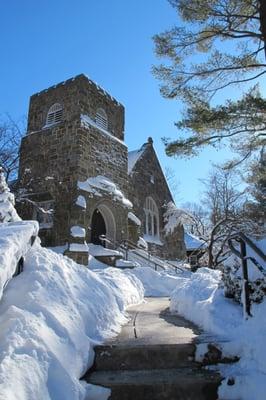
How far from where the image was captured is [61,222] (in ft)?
49.5

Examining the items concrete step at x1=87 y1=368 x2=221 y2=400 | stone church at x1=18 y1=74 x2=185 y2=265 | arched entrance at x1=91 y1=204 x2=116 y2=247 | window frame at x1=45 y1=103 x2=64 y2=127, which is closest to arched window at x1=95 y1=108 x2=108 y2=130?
stone church at x1=18 y1=74 x2=185 y2=265

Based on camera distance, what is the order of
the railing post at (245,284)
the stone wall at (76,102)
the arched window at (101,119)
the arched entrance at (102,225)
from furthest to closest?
the arched window at (101,119) → the arched entrance at (102,225) → the stone wall at (76,102) → the railing post at (245,284)

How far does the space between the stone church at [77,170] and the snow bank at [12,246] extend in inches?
369

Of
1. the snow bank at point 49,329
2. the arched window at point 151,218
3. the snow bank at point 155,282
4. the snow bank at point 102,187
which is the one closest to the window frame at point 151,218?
the arched window at point 151,218

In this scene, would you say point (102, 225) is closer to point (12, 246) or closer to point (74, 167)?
point (74, 167)

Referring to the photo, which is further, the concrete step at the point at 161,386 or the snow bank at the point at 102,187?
the snow bank at the point at 102,187

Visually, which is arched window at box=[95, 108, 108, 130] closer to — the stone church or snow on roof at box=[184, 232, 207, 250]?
the stone church

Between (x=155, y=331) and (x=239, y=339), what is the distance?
1304mm

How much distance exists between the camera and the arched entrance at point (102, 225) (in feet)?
57.0

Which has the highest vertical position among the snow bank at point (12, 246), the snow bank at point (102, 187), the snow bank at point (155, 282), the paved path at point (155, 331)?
the snow bank at point (102, 187)

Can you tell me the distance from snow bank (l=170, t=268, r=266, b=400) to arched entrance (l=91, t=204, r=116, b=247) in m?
11.7

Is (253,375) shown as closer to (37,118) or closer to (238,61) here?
(238,61)

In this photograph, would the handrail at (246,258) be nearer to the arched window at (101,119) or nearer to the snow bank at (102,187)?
the snow bank at (102,187)

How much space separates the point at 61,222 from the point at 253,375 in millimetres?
12518
